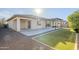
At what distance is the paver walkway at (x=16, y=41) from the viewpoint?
7.05 feet

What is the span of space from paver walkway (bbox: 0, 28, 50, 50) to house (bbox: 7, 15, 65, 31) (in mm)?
85

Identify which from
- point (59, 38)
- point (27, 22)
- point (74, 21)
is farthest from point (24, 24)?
point (74, 21)

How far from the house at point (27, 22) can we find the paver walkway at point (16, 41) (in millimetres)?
85

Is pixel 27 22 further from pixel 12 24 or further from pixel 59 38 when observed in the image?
pixel 59 38

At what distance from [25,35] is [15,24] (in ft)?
0.62

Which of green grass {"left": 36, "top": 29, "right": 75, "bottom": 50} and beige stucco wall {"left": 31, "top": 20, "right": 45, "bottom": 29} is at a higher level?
beige stucco wall {"left": 31, "top": 20, "right": 45, "bottom": 29}

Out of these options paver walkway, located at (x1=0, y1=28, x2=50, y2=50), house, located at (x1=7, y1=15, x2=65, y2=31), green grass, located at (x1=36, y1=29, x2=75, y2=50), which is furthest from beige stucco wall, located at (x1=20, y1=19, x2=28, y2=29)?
green grass, located at (x1=36, y1=29, x2=75, y2=50)

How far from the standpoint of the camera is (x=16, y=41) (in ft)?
7.09

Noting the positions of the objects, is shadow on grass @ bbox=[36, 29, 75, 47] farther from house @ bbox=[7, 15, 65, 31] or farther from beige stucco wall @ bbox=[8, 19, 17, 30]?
beige stucco wall @ bbox=[8, 19, 17, 30]

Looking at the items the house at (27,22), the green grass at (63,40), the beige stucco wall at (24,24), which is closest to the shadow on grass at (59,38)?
the green grass at (63,40)

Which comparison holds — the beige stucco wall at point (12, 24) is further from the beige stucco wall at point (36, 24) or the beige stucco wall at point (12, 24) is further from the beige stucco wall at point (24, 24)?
the beige stucco wall at point (36, 24)

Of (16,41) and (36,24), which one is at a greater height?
(36,24)

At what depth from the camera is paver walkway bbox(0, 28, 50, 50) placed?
7.05ft

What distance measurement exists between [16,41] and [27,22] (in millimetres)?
277
